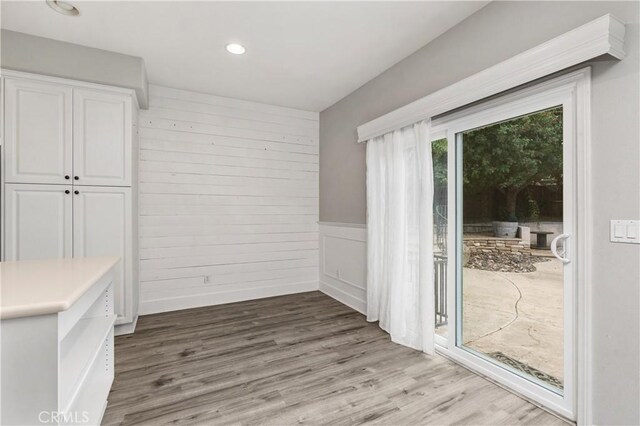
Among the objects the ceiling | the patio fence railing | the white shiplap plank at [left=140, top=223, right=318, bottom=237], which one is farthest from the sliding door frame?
the white shiplap plank at [left=140, top=223, right=318, bottom=237]

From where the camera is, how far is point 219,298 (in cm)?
393

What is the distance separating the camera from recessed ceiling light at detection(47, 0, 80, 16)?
217 cm

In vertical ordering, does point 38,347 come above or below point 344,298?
above

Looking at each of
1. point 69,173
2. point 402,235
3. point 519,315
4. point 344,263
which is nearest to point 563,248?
point 519,315

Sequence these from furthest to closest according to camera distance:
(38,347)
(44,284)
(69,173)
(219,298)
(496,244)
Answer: (219,298)
(69,173)
(496,244)
(44,284)
(38,347)

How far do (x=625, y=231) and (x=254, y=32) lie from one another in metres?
2.75

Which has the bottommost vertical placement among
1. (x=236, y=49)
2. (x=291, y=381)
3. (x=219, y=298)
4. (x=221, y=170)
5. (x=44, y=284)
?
(x=291, y=381)

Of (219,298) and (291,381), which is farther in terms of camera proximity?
(219,298)

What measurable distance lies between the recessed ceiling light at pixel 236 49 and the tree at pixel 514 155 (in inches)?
81.4

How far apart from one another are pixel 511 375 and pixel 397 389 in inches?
31.1

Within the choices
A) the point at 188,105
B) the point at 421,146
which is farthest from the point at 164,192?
the point at 421,146

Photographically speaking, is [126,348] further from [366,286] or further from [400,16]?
[400,16]

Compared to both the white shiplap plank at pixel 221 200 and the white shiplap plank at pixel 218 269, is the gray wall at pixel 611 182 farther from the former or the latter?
the white shiplap plank at pixel 218 269

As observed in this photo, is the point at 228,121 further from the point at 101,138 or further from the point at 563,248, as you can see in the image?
the point at 563,248
